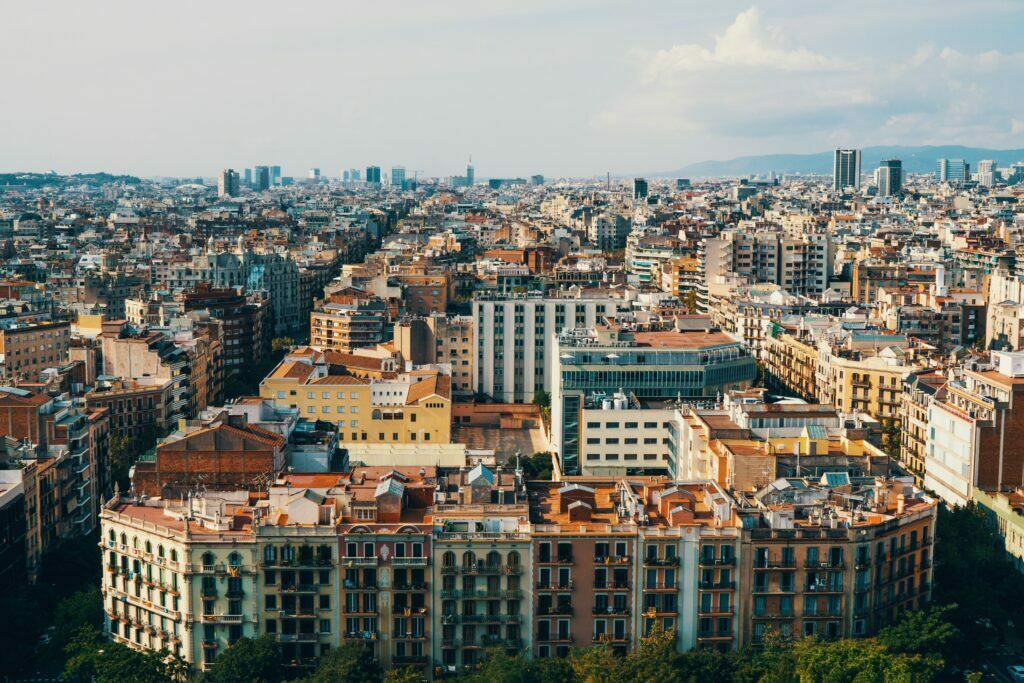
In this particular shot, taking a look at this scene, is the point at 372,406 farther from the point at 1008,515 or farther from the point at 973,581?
the point at 973,581

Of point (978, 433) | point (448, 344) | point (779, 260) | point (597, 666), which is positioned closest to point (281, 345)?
point (448, 344)

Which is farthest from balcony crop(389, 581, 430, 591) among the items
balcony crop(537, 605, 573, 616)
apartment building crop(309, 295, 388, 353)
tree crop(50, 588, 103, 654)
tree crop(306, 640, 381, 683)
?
apartment building crop(309, 295, 388, 353)

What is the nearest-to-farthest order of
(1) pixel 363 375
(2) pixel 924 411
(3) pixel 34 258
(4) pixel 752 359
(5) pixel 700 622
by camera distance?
(5) pixel 700 622, (2) pixel 924 411, (4) pixel 752 359, (1) pixel 363 375, (3) pixel 34 258

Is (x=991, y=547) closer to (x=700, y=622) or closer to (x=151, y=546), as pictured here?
(x=700, y=622)

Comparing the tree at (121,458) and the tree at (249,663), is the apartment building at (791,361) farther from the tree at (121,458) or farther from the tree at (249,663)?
the tree at (249,663)

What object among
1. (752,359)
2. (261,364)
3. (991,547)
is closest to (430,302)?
(261,364)

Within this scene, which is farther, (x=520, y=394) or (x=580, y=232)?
(x=580, y=232)

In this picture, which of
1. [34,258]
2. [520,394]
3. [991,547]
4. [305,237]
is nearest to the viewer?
[991,547]
